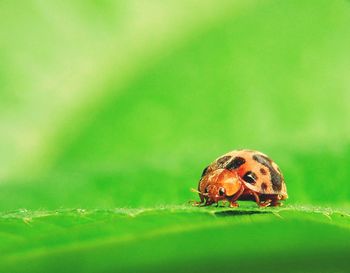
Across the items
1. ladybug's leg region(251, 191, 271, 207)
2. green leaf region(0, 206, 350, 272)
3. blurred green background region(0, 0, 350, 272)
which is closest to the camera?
green leaf region(0, 206, 350, 272)

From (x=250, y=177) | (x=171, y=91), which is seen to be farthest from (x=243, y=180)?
(x=171, y=91)

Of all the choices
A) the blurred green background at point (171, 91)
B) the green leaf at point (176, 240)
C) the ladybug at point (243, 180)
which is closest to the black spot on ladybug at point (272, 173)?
the ladybug at point (243, 180)

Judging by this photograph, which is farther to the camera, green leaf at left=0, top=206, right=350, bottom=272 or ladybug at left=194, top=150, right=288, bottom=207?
ladybug at left=194, top=150, right=288, bottom=207

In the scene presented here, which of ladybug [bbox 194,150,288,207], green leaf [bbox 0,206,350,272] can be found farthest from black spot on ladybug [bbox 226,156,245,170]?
green leaf [bbox 0,206,350,272]

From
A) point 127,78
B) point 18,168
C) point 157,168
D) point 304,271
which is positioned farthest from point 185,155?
point 304,271

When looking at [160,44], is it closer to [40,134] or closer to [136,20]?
[136,20]

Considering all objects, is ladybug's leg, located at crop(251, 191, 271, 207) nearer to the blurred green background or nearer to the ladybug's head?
the ladybug's head

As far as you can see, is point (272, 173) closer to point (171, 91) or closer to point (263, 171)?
point (263, 171)
